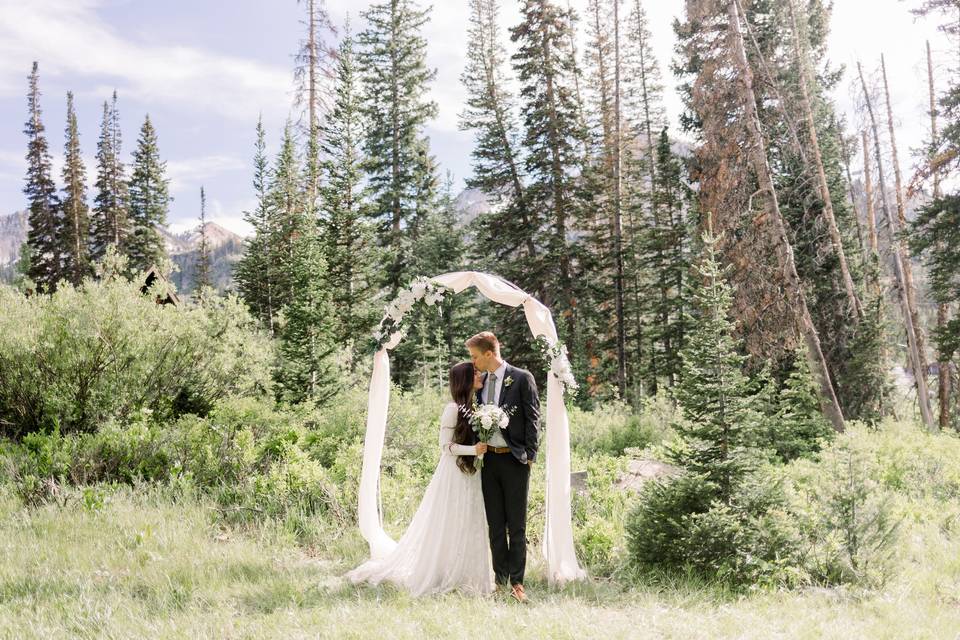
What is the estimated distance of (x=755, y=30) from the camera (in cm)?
1827

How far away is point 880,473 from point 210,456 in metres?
10.5

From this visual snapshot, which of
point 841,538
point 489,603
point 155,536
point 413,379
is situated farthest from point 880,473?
point 413,379

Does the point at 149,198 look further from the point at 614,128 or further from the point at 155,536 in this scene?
the point at 155,536

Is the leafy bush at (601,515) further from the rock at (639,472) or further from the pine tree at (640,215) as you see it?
the pine tree at (640,215)

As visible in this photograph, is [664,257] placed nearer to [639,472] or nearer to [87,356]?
[639,472]

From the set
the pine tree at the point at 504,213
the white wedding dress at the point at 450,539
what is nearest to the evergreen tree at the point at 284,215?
the pine tree at the point at 504,213

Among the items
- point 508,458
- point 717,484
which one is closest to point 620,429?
point 717,484

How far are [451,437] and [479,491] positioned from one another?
61 centimetres

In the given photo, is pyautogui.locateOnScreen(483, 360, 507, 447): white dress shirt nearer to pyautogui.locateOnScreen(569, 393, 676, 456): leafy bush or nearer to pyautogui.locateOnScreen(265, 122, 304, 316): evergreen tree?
pyautogui.locateOnScreen(569, 393, 676, 456): leafy bush

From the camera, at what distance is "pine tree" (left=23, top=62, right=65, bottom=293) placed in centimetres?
3603

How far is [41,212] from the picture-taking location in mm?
37062

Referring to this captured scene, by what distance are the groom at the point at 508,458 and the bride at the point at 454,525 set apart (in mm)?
142

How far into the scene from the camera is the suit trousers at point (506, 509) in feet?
18.4

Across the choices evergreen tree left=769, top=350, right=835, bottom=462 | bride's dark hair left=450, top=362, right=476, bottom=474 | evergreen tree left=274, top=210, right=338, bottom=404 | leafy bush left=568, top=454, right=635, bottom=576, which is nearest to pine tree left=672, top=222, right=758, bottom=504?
leafy bush left=568, top=454, right=635, bottom=576
